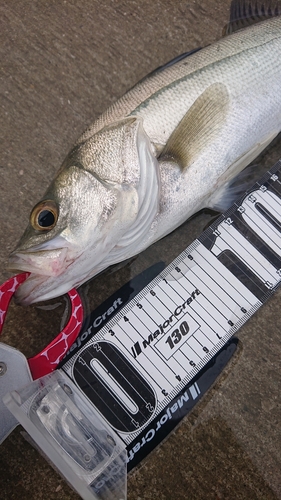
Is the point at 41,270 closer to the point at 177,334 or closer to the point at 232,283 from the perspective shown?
the point at 177,334

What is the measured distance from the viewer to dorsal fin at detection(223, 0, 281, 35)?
2.23 metres

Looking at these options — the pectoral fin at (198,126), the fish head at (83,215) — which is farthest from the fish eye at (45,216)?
the pectoral fin at (198,126)

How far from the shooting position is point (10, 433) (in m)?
1.96

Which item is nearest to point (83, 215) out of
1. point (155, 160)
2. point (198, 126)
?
point (155, 160)

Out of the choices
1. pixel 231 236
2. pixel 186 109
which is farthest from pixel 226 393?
pixel 186 109

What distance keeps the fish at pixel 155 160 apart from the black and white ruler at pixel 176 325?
214 millimetres

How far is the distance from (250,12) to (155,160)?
1135 millimetres

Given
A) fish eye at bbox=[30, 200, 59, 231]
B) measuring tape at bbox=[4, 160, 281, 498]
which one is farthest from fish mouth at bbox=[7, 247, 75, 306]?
measuring tape at bbox=[4, 160, 281, 498]

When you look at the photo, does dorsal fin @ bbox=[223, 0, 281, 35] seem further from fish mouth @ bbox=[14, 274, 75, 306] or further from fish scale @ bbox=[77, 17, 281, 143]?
fish mouth @ bbox=[14, 274, 75, 306]

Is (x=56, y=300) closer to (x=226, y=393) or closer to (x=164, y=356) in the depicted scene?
(x=164, y=356)

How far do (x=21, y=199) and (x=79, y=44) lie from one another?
935 mm

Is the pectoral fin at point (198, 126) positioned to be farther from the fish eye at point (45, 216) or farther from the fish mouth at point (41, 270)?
the fish mouth at point (41, 270)

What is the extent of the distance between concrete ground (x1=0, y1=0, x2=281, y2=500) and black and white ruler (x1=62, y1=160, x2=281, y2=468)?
0.44 ft

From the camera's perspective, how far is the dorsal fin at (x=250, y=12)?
7.32 ft
